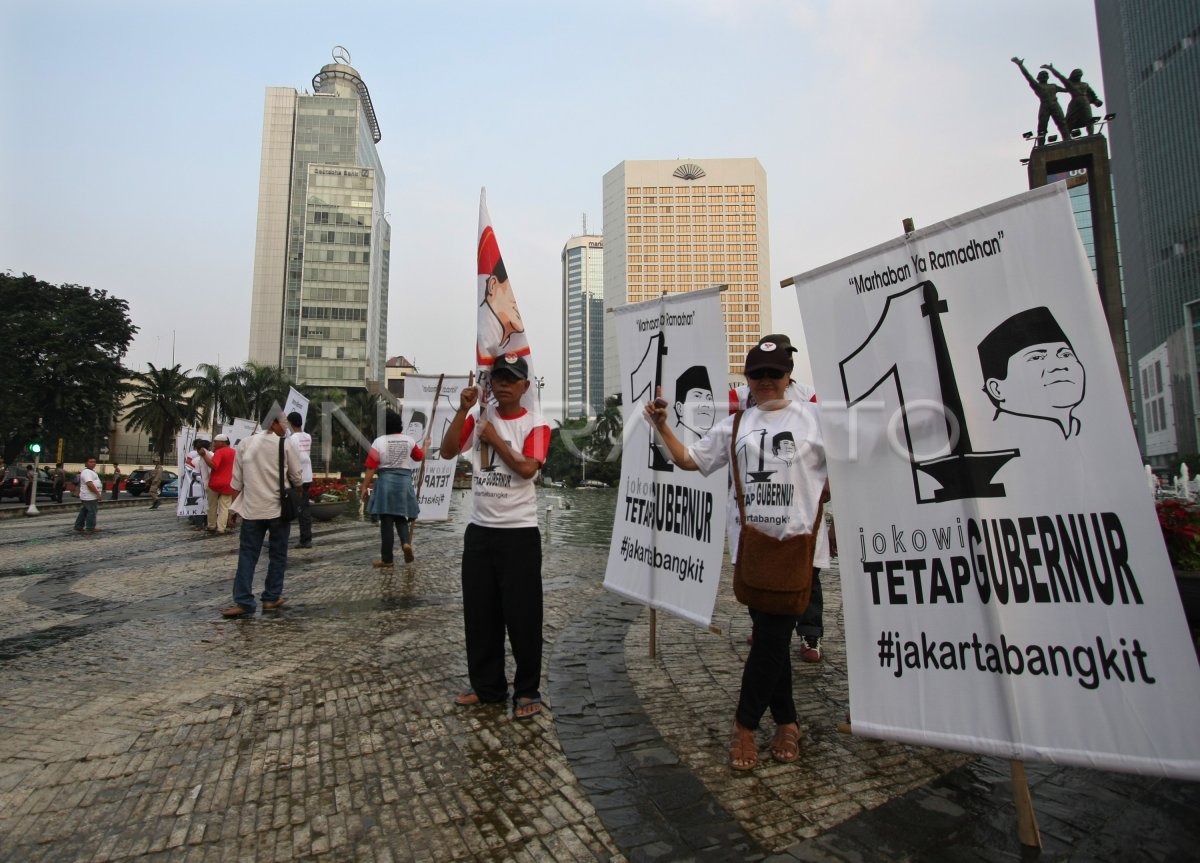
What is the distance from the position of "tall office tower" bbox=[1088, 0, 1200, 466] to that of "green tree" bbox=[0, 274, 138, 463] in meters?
102

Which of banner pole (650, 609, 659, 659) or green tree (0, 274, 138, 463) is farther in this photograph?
green tree (0, 274, 138, 463)

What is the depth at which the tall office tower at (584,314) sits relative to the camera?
577 feet

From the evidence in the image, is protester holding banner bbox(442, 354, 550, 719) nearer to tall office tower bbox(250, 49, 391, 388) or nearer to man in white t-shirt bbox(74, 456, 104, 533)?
man in white t-shirt bbox(74, 456, 104, 533)

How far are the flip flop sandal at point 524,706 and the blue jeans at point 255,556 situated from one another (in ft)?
11.7

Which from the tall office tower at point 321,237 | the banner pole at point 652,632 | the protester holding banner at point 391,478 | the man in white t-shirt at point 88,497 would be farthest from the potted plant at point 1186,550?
the tall office tower at point 321,237

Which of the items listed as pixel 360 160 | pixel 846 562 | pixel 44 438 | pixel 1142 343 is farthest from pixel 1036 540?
pixel 1142 343

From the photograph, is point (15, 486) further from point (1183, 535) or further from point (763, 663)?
point (1183, 535)

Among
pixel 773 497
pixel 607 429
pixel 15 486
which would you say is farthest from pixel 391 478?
pixel 607 429

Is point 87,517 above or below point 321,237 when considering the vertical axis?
below

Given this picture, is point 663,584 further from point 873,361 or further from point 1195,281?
point 1195,281

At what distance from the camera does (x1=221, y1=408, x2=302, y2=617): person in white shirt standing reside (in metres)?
6.01

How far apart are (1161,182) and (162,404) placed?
118 metres

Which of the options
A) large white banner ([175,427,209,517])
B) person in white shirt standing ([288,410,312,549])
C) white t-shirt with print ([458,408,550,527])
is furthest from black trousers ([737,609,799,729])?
large white banner ([175,427,209,517])

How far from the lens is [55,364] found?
42.7 metres
